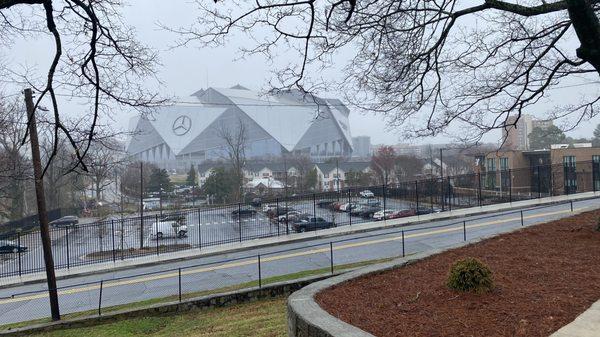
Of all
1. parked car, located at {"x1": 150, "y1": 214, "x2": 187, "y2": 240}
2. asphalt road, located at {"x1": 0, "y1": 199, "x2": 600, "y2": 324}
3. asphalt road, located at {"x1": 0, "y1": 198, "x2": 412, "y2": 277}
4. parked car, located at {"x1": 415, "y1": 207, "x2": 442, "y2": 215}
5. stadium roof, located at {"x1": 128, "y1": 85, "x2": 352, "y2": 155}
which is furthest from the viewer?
stadium roof, located at {"x1": 128, "y1": 85, "x2": 352, "y2": 155}

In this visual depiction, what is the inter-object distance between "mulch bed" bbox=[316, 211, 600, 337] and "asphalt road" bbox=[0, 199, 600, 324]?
5167 mm

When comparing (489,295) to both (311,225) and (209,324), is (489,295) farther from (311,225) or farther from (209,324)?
(311,225)

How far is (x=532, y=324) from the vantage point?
3.96 metres

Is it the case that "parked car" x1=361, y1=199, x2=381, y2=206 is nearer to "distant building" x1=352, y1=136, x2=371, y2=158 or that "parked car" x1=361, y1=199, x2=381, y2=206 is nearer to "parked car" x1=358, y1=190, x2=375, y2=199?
"parked car" x1=358, y1=190, x2=375, y2=199

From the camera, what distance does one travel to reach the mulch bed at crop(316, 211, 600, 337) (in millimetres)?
4102

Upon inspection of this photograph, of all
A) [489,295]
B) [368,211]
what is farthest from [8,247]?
[489,295]

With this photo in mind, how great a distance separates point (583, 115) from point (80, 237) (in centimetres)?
2134

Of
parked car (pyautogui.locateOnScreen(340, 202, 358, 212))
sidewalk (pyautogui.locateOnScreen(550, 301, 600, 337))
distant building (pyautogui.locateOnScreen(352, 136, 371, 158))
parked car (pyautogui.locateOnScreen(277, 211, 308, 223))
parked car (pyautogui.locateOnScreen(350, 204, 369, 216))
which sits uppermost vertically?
distant building (pyautogui.locateOnScreen(352, 136, 371, 158))

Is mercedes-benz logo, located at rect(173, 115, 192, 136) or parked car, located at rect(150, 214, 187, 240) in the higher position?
mercedes-benz logo, located at rect(173, 115, 192, 136)

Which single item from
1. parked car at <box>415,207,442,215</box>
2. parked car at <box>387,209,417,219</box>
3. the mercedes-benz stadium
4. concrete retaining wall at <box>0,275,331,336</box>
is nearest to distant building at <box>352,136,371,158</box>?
the mercedes-benz stadium

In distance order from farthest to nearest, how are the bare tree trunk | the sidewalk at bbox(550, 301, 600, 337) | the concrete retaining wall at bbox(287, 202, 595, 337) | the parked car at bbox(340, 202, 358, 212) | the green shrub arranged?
the parked car at bbox(340, 202, 358, 212)
the bare tree trunk
the green shrub
the concrete retaining wall at bbox(287, 202, 595, 337)
the sidewalk at bbox(550, 301, 600, 337)

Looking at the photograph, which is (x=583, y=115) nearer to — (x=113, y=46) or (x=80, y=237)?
(x=113, y=46)

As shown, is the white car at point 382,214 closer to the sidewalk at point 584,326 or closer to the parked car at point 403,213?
the parked car at point 403,213

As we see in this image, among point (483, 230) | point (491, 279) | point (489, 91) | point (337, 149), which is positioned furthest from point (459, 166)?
point (337, 149)
